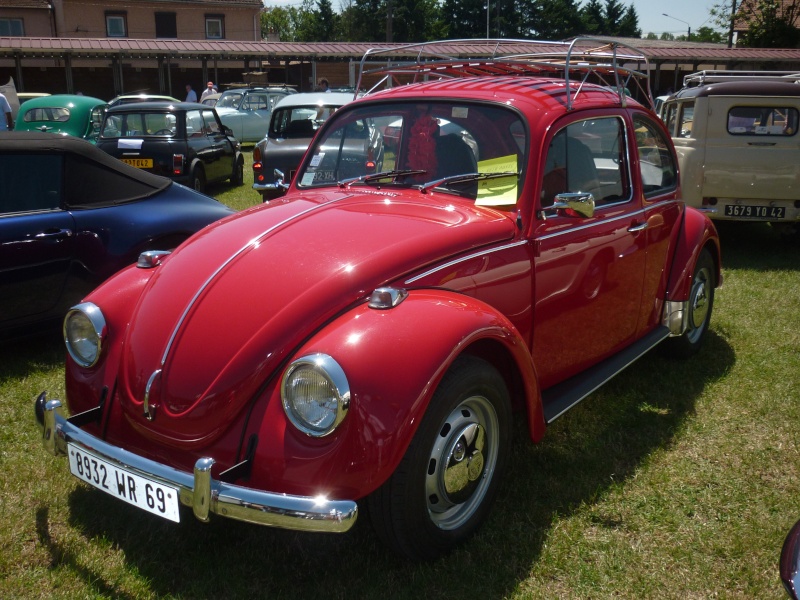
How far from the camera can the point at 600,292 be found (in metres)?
3.91

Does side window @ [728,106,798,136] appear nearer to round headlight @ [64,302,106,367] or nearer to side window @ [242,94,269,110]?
round headlight @ [64,302,106,367]

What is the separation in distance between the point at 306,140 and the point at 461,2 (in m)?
55.4

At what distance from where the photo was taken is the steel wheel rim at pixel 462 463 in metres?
2.79

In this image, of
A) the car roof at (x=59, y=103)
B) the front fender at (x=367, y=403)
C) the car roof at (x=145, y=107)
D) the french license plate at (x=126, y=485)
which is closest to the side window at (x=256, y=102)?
Result: the car roof at (x=59, y=103)

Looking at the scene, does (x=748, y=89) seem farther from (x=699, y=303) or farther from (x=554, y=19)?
(x=554, y=19)

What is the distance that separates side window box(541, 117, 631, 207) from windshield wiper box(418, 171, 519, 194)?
0.20 metres

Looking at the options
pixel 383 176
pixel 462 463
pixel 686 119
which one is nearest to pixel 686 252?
pixel 383 176

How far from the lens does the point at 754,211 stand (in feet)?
27.1

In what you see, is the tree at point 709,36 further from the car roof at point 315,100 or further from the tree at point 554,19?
the car roof at point 315,100

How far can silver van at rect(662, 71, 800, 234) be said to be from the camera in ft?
26.6

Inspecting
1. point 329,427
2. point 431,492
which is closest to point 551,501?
point 431,492

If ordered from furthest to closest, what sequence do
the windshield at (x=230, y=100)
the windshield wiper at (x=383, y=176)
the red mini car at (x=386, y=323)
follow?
the windshield at (x=230, y=100) < the windshield wiper at (x=383, y=176) < the red mini car at (x=386, y=323)

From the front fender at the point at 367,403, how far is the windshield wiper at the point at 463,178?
1.03 m

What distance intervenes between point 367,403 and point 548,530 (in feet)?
3.94
